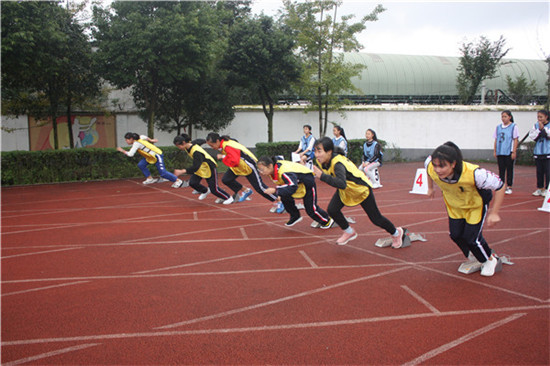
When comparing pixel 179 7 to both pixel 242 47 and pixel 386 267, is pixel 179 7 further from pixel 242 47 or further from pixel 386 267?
pixel 386 267

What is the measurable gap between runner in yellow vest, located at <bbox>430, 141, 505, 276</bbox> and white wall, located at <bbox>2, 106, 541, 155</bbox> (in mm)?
16573

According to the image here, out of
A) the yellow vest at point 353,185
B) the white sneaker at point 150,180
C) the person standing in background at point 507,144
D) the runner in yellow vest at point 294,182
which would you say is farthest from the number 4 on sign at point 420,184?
the white sneaker at point 150,180

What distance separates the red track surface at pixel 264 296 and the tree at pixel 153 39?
27.4 feet

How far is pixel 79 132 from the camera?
19141 mm

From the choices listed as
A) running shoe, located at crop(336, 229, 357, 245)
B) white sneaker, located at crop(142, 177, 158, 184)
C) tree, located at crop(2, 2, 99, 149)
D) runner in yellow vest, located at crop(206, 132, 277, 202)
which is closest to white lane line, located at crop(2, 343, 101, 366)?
running shoe, located at crop(336, 229, 357, 245)

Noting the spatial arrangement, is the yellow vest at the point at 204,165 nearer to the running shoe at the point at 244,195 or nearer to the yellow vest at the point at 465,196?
the running shoe at the point at 244,195

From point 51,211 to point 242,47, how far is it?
1084 centimetres

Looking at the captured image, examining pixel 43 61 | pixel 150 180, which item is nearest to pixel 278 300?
pixel 150 180

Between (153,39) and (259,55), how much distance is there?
15.1 ft

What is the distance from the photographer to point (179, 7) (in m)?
14.7

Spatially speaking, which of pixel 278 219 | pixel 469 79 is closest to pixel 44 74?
pixel 278 219

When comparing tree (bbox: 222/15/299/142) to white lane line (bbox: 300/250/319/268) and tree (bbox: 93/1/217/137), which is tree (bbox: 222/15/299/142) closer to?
tree (bbox: 93/1/217/137)

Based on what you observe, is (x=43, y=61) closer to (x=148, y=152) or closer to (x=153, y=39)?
(x=153, y=39)

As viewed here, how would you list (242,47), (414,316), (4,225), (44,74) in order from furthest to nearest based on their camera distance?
(242,47) → (44,74) → (4,225) → (414,316)
